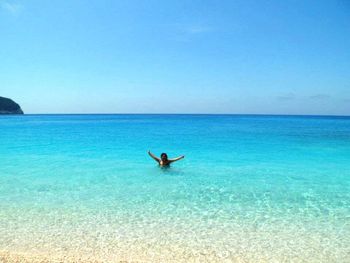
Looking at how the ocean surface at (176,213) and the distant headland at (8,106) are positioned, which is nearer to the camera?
the ocean surface at (176,213)

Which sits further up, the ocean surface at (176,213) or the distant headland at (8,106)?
the distant headland at (8,106)

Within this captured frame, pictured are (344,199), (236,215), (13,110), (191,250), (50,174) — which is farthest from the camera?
(13,110)

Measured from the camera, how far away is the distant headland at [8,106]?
162 meters

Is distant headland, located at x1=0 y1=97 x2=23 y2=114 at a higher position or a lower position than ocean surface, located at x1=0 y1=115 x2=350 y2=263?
higher

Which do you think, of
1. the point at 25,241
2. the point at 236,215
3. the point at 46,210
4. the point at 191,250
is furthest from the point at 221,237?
the point at 46,210

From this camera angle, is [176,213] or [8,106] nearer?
[176,213]

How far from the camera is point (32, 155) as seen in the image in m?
17.9

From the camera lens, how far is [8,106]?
16725 cm

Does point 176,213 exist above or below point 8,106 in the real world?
below

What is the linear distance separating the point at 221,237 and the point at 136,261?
2042 millimetres

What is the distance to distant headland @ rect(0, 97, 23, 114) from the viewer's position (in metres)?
162

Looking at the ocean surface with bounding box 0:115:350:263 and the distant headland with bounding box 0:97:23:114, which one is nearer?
the ocean surface with bounding box 0:115:350:263

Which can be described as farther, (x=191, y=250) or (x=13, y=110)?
(x=13, y=110)

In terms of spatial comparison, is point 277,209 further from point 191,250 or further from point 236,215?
point 191,250
